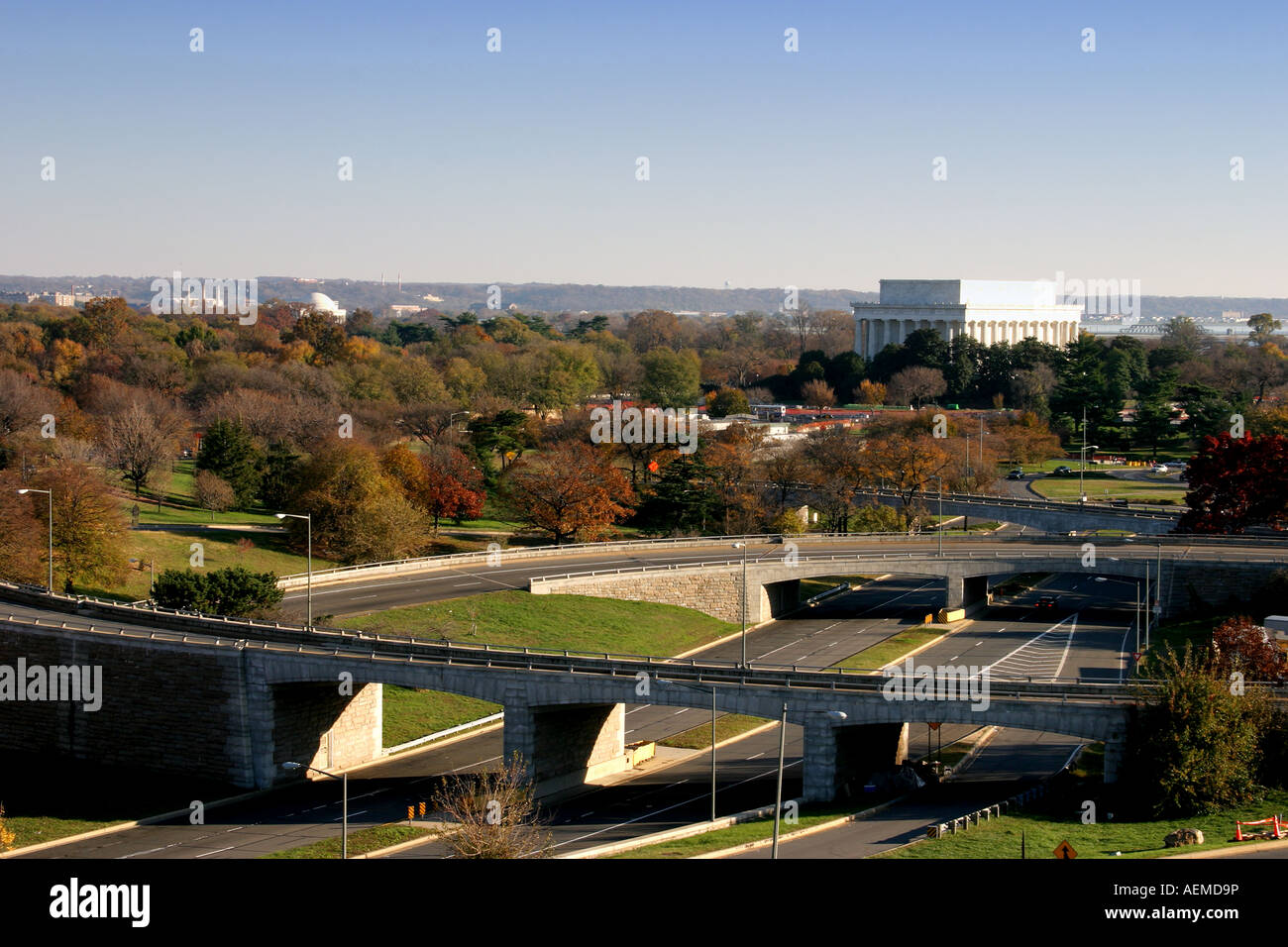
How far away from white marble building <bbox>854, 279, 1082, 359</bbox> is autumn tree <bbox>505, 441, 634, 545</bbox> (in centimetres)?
9362

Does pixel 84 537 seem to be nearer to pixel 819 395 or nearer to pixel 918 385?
pixel 918 385


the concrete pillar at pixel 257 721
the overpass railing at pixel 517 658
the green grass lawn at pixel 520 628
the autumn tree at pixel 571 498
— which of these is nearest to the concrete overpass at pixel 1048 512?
the autumn tree at pixel 571 498

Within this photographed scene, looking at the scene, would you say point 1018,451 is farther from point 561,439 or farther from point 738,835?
point 738,835

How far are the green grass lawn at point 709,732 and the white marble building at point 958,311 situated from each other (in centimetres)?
12029

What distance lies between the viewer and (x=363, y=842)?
40.4 metres

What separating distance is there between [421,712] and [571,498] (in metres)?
29.3

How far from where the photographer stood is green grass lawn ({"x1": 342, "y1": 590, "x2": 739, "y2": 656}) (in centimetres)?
6053

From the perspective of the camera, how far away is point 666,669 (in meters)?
46.2

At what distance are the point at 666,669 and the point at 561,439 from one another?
60027 millimetres

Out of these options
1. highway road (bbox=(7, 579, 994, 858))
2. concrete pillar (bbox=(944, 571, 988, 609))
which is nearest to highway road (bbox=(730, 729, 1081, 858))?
highway road (bbox=(7, 579, 994, 858))

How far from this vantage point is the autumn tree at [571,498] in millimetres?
82750

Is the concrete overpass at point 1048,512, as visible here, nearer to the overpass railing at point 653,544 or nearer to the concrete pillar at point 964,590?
the overpass railing at point 653,544

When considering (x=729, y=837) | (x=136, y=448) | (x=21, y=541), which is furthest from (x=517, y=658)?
(x=136, y=448)
